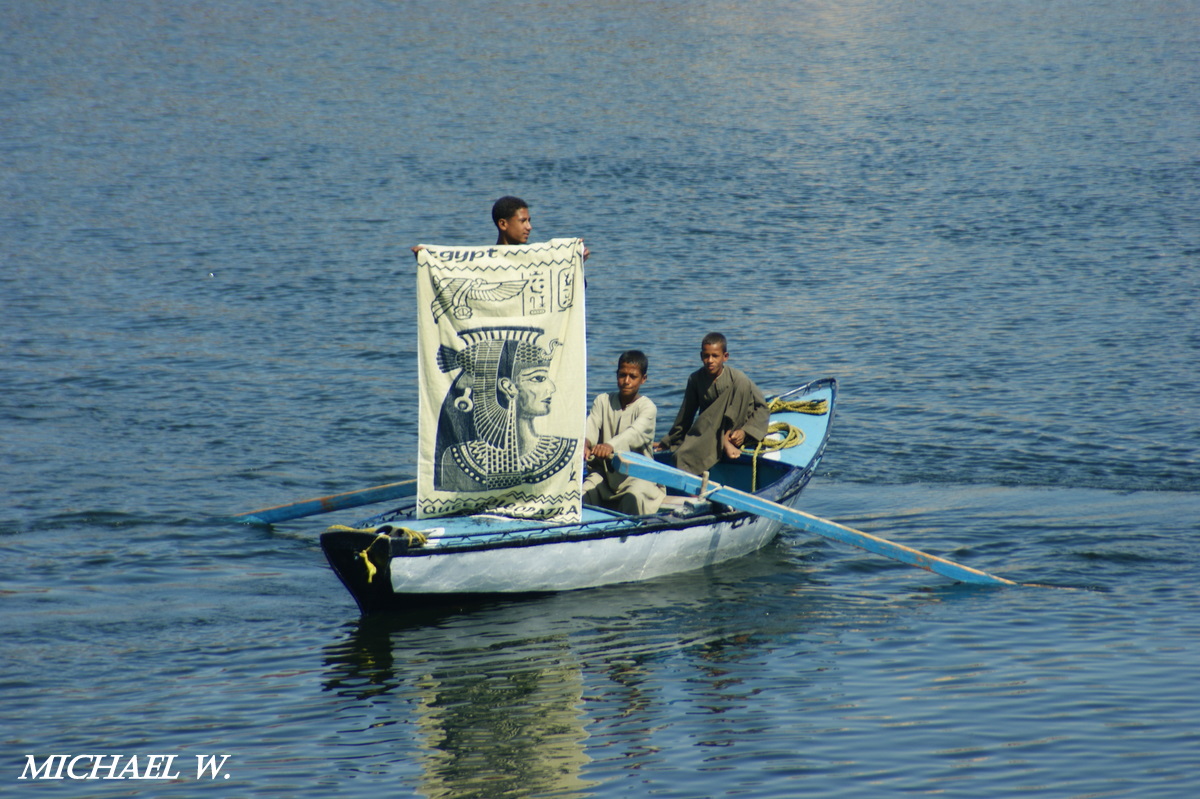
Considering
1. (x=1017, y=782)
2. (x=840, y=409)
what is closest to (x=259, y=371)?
(x=840, y=409)

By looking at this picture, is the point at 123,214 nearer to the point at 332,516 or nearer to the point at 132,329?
the point at 132,329

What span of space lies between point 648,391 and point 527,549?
7910mm

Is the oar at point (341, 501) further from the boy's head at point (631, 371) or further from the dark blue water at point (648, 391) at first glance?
the boy's head at point (631, 371)

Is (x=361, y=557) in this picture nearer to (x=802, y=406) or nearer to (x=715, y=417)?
(x=715, y=417)

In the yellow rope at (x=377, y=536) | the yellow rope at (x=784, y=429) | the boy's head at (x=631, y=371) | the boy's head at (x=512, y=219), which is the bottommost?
the yellow rope at (x=377, y=536)

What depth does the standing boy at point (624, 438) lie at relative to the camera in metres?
11.8

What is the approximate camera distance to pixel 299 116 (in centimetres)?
3806

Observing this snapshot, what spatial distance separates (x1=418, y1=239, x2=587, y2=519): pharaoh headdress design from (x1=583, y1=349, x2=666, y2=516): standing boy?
739 mm

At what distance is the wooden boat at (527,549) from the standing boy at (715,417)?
496 millimetres

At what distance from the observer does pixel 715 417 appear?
12.8 meters

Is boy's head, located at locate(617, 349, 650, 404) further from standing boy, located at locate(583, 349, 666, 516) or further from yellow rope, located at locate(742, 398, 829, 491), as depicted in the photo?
yellow rope, located at locate(742, 398, 829, 491)

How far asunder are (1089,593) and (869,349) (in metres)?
9.06
